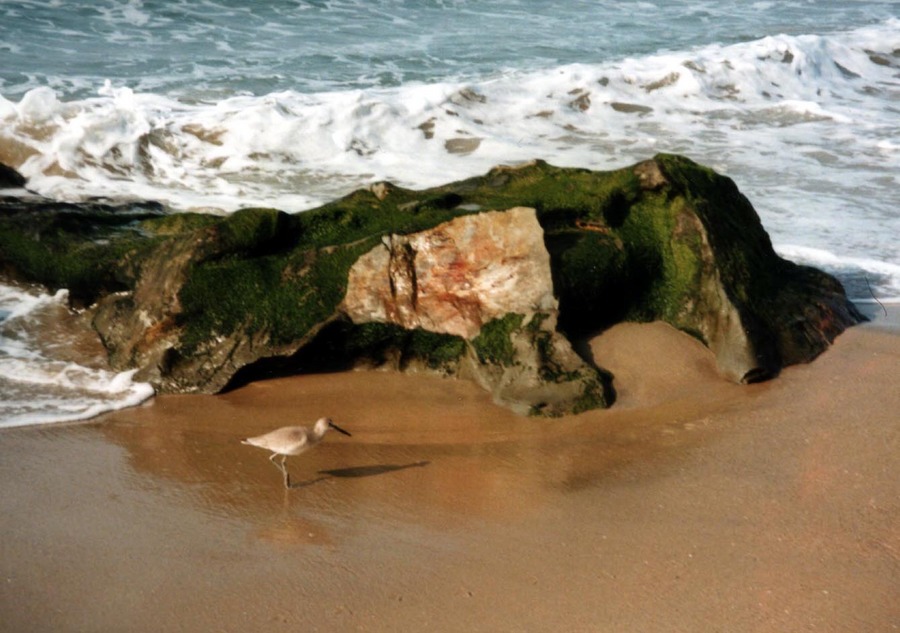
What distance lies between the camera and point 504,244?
19.9ft

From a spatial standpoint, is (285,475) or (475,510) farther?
(285,475)

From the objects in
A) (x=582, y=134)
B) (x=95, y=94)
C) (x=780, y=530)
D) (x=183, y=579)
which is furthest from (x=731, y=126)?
(x=183, y=579)

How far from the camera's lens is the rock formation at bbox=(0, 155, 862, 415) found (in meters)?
5.99

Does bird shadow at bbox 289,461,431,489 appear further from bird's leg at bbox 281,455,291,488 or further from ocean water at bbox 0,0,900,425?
ocean water at bbox 0,0,900,425

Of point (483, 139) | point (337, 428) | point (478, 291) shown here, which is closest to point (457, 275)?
point (478, 291)

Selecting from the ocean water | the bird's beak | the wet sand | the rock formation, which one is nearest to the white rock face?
the rock formation

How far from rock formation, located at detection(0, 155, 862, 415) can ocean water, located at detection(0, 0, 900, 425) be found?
59 cm

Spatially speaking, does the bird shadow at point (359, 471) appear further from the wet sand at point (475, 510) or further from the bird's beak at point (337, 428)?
the bird's beak at point (337, 428)

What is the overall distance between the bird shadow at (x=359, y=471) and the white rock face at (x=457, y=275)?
113 centimetres

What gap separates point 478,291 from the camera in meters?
6.07

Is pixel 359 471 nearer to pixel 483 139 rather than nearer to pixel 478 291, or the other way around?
pixel 478 291

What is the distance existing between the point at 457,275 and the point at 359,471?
1.46 meters

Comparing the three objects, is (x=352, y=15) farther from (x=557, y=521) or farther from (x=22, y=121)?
(x=557, y=521)

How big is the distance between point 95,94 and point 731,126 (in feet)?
29.0
